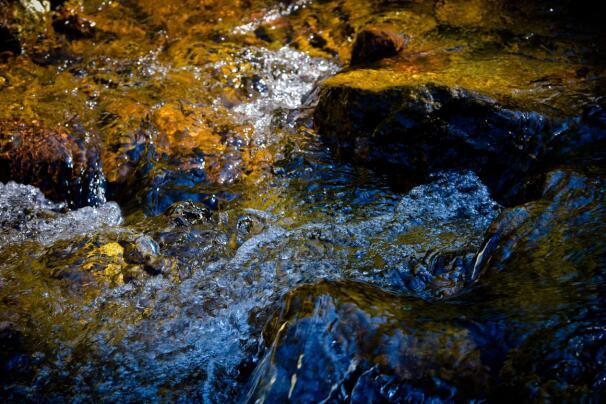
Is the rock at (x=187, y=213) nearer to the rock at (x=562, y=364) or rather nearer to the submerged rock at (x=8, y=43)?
the rock at (x=562, y=364)

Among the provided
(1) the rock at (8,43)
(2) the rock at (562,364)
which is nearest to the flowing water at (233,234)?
(2) the rock at (562,364)

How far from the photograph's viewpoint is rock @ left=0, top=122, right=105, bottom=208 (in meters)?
4.22

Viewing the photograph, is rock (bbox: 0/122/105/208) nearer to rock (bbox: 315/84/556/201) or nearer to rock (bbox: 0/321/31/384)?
rock (bbox: 0/321/31/384)

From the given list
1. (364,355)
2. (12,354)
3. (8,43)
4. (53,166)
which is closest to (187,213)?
(53,166)

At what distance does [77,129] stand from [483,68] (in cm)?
373

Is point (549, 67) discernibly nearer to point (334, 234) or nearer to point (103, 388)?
point (334, 234)

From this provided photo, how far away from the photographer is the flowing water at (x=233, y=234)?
Result: 2.12m

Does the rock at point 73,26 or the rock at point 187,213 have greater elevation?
the rock at point 73,26

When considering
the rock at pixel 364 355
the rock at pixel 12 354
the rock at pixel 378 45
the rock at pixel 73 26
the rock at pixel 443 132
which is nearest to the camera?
the rock at pixel 364 355

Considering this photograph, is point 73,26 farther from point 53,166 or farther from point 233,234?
point 233,234

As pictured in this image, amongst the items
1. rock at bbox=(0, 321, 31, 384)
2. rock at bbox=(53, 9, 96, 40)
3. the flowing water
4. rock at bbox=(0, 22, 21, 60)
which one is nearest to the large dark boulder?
the flowing water

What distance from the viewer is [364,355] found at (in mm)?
1897

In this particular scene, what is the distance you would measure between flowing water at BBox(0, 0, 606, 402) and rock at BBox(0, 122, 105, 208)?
92mm

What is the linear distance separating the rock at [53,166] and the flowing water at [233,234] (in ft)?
0.30
